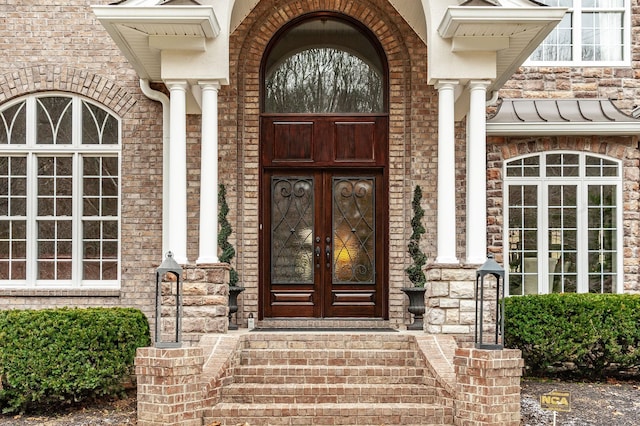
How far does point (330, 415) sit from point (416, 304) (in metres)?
2.59

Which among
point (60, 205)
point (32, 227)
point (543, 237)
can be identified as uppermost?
point (60, 205)

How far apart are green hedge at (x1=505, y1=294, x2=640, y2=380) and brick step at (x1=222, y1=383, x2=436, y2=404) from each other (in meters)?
2.00

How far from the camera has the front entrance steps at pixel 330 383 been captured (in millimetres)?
7254

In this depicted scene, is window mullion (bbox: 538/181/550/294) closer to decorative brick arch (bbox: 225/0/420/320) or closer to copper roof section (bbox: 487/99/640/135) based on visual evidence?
copper roof section (bbox: 487/99/640/135)

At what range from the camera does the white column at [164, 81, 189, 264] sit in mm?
8695

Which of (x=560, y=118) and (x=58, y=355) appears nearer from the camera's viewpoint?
(x=58, y=355)

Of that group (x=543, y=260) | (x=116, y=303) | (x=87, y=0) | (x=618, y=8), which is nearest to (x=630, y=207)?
(x=543, y=260)

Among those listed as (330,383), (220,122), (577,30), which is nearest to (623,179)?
(577,30)

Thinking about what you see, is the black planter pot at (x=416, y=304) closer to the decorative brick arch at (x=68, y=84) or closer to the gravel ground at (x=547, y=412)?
the gravel ground at (x=547, y=412)

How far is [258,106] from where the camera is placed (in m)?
10.4

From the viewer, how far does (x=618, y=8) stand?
11.3 meters

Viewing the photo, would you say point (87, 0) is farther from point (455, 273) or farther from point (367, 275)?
point (455, 273)

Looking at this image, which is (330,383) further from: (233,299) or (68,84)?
(68,84)

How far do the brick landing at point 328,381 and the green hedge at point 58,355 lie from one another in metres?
1.02
